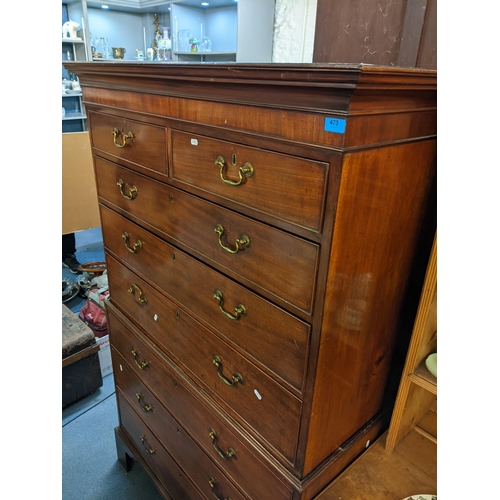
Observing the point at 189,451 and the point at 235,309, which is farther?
the point at 189,451

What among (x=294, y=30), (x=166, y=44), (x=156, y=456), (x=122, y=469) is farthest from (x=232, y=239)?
(x=166, y=44)

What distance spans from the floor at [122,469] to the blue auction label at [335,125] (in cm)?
78

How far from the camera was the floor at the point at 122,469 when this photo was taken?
910 millimetres

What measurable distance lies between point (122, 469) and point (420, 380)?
1.42m

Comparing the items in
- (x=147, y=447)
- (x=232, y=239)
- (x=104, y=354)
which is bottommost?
(x=104, y=354)

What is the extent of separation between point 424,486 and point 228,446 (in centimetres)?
48

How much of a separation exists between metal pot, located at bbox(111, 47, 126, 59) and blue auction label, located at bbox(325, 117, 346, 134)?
4.27 meters

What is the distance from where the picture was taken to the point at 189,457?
46.6 inches

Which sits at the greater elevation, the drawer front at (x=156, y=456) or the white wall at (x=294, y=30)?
the white wall at (x=294, y=30)

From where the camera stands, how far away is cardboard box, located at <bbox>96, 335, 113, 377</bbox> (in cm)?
212

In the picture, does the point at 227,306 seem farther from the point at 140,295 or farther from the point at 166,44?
the point at 166,44

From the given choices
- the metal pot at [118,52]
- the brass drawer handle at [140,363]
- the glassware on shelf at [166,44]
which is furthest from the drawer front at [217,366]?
the metal pot at [118,52]

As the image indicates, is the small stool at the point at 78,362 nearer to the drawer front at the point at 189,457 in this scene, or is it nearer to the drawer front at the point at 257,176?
the drawer front at the point at 189,457
